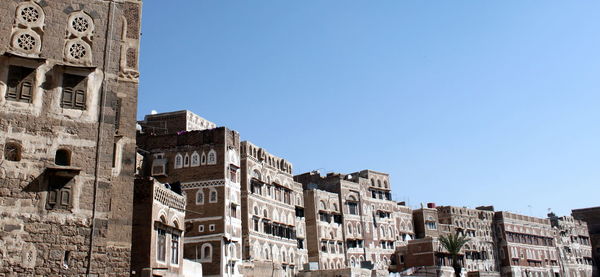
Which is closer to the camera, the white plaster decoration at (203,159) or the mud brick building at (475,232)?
the white plaster decoration at (203,159)

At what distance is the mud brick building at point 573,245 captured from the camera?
102m

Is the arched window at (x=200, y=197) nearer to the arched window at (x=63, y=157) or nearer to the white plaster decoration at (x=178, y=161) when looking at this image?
the white plaster decoration at (x=178, y=161)

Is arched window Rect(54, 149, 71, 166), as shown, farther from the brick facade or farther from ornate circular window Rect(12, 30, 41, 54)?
the brick facade

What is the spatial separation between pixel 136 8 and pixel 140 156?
20.1 metres

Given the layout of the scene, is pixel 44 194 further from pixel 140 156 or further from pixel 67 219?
pixel 140 156

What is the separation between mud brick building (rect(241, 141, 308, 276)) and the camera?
50031mm

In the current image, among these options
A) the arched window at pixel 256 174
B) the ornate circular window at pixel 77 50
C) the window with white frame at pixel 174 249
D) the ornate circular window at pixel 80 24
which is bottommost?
the window with white frame at pixel 174 249

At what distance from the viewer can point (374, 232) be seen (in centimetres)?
7088

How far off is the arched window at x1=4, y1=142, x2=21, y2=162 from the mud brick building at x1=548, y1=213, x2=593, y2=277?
97953 mm

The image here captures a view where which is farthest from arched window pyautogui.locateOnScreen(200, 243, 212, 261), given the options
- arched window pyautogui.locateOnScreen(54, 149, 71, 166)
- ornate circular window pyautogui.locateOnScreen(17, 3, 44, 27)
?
ornate circular window pyautogui.locateOnScreen(17, 3, 44, 27)

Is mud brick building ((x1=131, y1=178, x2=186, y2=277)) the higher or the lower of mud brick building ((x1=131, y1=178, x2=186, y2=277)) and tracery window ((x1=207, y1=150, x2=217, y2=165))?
the lower

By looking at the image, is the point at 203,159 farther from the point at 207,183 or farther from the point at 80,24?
the point at 80,24

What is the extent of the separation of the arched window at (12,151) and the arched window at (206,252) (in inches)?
939

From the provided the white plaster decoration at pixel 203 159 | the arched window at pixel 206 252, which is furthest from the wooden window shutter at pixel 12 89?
the white plaster decoration at pixel 203 159
